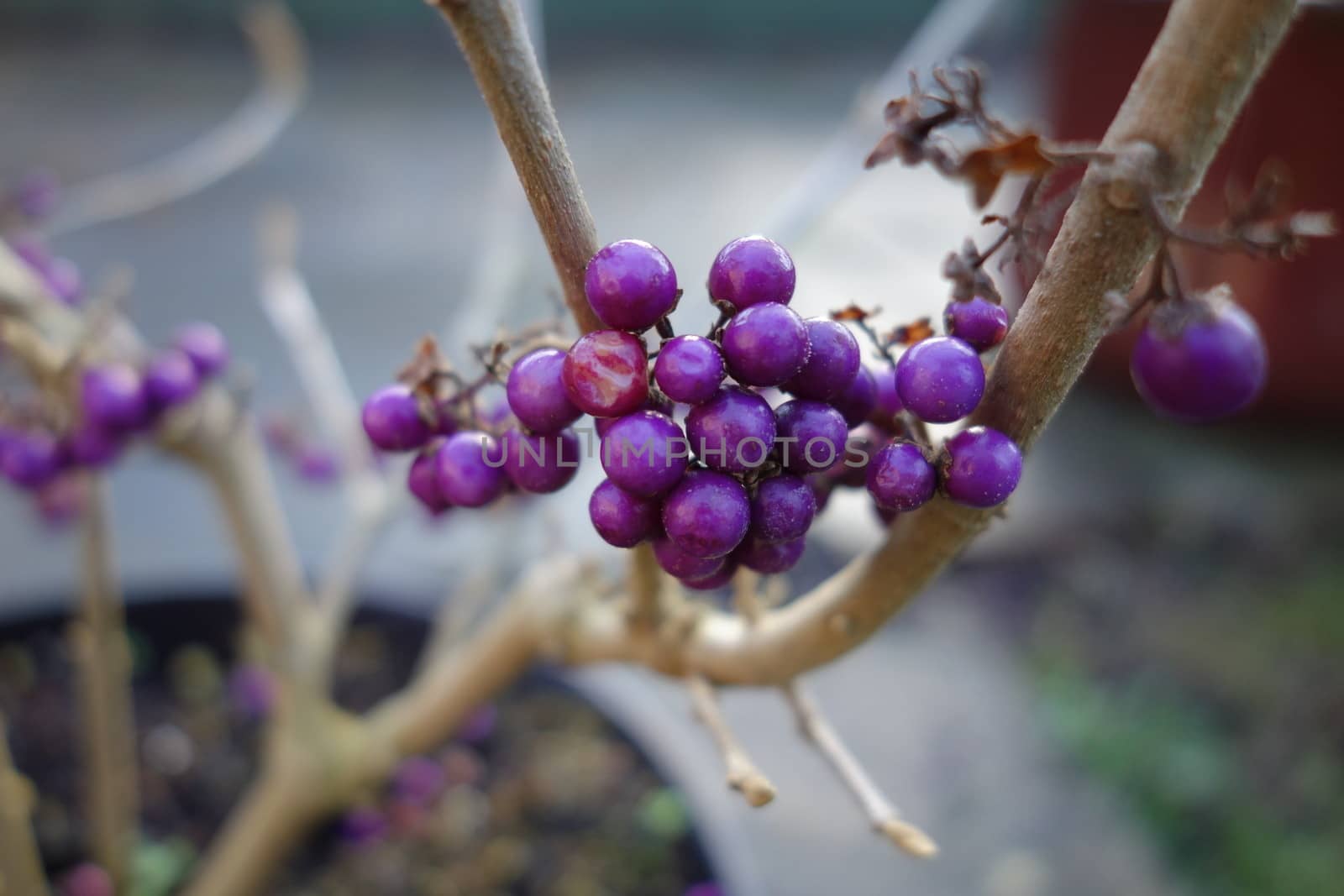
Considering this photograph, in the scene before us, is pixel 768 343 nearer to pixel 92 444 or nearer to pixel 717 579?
pixel 717 579

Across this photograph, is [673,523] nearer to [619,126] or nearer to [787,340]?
[787,340]

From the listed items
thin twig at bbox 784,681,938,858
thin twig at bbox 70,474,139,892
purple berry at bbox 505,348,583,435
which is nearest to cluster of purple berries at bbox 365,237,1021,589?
purple berry at bbox 505,348,583,435

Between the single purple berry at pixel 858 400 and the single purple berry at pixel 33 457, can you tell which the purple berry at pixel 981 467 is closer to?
the single purple berry at pixel 858 400

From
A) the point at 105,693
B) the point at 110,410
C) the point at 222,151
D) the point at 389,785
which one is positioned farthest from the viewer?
the point at 222,151

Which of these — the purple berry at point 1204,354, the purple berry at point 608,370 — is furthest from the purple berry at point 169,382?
the purple berry at point 1204,354

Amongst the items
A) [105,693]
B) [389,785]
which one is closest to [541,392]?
[105,693]

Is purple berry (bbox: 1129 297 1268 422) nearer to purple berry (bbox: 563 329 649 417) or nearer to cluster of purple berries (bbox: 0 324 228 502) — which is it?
purple berry (bbox: 563 329 649 417)

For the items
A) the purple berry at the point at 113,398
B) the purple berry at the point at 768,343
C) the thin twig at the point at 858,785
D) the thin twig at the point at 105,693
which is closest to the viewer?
the purple berry at the point at 768,343
